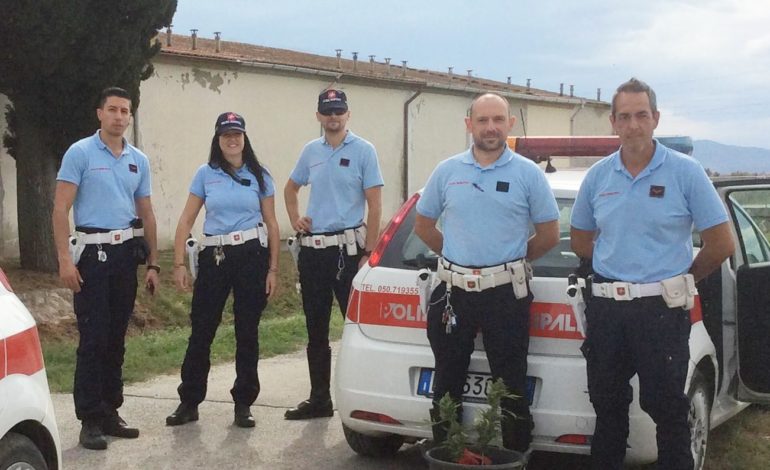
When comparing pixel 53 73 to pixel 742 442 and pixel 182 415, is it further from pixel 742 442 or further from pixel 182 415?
pixel 742 442

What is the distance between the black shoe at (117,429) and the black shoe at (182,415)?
32cm

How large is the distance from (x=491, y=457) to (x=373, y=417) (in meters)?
0.77

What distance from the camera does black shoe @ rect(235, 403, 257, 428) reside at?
6312 millimetres

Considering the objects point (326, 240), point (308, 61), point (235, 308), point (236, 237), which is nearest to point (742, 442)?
point (326, 240)

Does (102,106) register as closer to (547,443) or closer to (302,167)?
(302,167)

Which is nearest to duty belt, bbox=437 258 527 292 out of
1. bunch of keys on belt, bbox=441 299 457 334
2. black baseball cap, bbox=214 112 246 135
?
bunch of keys on belt, bbox=441 299 457 334

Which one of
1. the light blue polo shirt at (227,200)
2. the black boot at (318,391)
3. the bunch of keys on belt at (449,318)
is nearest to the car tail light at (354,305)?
the bunch of keys on belt at (449,318)

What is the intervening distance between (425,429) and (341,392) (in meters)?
0.50

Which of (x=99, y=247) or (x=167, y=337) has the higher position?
(x=99, y=247)

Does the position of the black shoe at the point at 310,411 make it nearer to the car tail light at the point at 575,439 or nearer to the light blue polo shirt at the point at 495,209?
the light blue polo shirt at the point at 495,209

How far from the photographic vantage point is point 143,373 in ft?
26.7

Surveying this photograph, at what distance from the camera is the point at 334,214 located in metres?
6.30

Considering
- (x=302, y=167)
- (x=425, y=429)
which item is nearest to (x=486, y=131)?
A: (x=425, y=429)

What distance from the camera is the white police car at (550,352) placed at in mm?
4691
